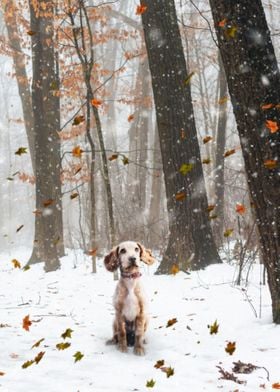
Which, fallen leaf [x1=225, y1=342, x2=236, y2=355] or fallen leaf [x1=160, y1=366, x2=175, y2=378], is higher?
fallen leaf [x1=225, y1=342, x2=236, y2=355]

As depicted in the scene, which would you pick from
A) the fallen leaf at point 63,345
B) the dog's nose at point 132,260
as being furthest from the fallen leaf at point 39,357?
the dog's nose at point 132,260

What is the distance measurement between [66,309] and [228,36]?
4.01 m

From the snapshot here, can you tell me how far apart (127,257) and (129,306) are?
46cm

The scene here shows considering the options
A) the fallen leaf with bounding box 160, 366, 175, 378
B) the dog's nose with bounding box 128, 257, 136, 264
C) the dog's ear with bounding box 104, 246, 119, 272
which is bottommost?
the fallen leaf with bounding box 160, 366, 175, 378

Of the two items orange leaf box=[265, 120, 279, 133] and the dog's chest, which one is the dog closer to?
the dog's chest

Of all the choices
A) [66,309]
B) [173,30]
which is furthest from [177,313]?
[173,30]

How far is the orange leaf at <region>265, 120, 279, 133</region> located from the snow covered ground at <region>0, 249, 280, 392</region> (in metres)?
1.83

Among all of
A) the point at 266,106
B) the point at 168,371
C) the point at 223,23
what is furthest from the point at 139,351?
the point at 223,23

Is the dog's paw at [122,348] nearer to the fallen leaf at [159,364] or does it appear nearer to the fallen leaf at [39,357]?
the fallen leaf at [159,364]

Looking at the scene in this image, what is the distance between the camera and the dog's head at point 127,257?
4406 millimetres

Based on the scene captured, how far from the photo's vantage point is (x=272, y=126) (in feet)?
13.5

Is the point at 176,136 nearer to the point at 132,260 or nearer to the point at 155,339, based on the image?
the point at 132,260

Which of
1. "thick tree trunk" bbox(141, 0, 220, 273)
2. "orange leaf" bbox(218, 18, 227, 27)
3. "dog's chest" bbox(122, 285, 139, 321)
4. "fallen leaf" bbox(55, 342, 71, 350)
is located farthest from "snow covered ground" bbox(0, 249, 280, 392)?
"orange leaf" bbox(218, 18, 227, 27)

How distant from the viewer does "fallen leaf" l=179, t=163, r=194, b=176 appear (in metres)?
7.43
